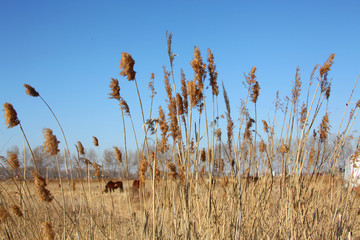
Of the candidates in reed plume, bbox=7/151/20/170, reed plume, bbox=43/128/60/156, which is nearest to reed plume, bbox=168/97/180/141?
reed plume, bbox=43/128/60/156

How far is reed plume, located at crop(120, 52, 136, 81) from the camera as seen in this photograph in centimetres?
177

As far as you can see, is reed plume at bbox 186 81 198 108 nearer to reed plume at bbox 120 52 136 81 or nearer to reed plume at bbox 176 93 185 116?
reed plume at bbox 176 93 185 116

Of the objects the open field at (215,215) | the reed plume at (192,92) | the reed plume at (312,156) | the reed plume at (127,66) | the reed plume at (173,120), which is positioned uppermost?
the reed plume at (127,66)

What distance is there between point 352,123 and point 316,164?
512 millimetres

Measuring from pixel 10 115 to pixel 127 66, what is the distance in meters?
0.74

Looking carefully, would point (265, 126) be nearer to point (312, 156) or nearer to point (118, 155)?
point (312, 156)

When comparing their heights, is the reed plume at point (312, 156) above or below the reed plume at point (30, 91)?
below

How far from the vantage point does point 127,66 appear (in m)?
1.77

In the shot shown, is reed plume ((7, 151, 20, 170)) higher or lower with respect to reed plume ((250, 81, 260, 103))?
lower

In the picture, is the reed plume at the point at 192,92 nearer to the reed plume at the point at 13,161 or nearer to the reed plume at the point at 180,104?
the reed plume at the point at 180,104

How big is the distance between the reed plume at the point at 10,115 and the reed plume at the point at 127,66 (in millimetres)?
681

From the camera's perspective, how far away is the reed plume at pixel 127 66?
5.81 ft

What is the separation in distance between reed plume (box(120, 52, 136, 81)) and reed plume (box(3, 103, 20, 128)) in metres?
0.68

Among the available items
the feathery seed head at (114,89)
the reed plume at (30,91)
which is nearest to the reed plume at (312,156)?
the feathery seed head at (114,89)
